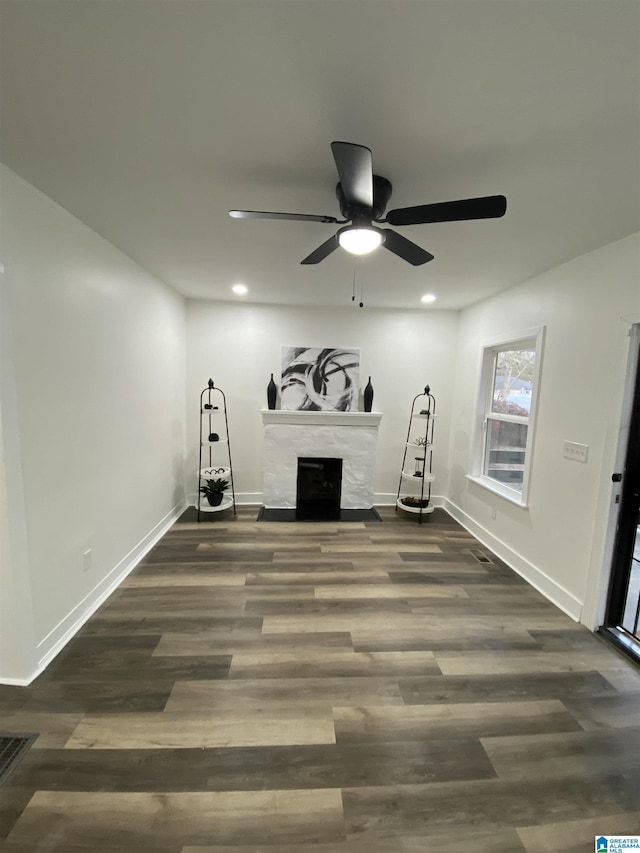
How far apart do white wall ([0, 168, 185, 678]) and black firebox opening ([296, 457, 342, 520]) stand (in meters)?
1.83

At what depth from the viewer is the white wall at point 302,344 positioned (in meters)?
4.09

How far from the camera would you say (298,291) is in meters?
3.44

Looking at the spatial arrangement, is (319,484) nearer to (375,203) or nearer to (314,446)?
(314,446)

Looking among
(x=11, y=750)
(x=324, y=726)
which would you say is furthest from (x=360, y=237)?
(x=11, y=750)

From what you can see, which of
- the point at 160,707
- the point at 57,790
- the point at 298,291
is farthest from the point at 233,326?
the point at 57,790

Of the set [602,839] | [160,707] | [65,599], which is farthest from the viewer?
[65,599]

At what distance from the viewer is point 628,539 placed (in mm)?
2166

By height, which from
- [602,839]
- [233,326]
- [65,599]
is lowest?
[602,839]

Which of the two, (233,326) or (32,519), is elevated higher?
(233,326)

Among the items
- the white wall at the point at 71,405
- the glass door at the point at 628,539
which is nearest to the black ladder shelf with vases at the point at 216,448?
the white wall at the point at 71,405

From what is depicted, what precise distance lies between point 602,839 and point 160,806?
1.60 meters

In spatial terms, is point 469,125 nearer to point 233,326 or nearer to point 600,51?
point 600,51

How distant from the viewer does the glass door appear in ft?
6.89

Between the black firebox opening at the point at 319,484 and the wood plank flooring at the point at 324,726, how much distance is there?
5.60 ft
